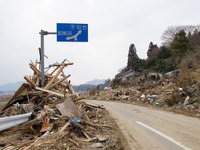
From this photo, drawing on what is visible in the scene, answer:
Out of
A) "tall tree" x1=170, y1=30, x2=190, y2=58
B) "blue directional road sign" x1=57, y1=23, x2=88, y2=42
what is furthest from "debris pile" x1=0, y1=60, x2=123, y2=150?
"tall tree" x1=170, y1=30, x2=190, y2=58

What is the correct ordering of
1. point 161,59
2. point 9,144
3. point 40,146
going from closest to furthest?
point 40,146 < point 9,144 < point 161,59

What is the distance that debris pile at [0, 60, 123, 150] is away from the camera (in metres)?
8.12

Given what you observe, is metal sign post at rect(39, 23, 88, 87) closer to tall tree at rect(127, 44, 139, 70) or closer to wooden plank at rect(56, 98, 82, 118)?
wooden plank at rect(56, 98, 82, 118)

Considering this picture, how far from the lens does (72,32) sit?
16.7 meters

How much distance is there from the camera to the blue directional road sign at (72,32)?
54.3 ft

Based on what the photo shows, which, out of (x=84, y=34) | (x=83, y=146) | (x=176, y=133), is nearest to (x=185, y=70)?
(x=84, y=34)

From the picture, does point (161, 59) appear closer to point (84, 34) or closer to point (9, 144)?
point (84, 34)

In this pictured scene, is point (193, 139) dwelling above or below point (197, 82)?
below

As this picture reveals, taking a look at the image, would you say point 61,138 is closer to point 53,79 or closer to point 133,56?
point 53,79

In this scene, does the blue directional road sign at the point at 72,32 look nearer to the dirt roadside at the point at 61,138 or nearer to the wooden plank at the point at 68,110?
the wooden plank at the point at 68,110

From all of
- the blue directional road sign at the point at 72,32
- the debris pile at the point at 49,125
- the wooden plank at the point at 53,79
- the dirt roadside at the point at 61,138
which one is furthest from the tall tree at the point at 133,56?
the dirt roadside at the point at 61,138

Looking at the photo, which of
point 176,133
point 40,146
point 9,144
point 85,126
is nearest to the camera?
point 40,146

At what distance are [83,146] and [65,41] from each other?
9532 millimetres

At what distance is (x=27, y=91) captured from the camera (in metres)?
14.0
